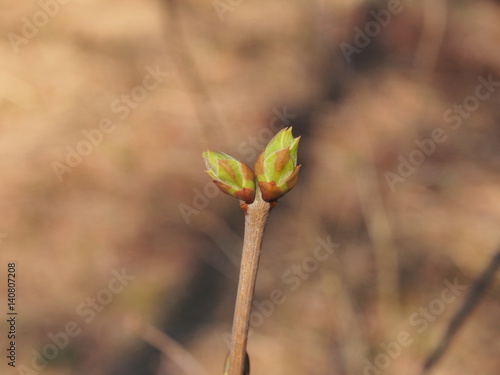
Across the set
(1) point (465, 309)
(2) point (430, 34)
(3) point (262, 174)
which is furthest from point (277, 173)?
(2) point (430, 34)

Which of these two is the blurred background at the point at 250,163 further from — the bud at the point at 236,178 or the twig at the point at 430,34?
the bud at the point at 236,178

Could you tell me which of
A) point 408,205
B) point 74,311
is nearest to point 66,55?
point 74,311

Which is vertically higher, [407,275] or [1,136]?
[1,136]

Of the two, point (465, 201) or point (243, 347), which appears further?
point (465, 201)

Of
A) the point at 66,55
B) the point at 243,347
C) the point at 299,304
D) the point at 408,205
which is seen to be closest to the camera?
the point at 243,347

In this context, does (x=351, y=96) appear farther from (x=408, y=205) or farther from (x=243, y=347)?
(x=243, y=347)

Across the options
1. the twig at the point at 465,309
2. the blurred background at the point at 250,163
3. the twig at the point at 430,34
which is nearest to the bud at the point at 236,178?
the blurred background at the point at 250,163
